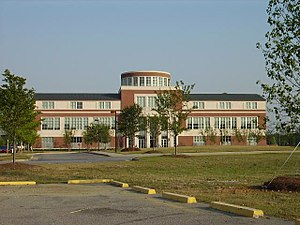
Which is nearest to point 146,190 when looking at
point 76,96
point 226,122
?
point 76,96

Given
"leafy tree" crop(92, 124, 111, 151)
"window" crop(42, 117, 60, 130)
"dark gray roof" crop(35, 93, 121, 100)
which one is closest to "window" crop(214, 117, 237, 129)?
"dark gray roof" crop(35, 93, 121, 100)

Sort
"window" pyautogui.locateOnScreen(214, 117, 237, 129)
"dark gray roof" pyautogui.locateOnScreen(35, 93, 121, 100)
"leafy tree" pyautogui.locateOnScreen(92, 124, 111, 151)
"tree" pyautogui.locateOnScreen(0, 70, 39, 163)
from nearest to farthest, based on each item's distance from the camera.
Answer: "tree" pyautogui.locateOnScreen(0, 70, 39, 163) → "leafy tree" pyautogui.locateOnScreen(92, 124, 111, 151) → "dark gray roof" pyautogui.locateOnScreen(35, 93, 121, 100) → "window" pyautogui.locateOnScreen(214, 117, 237, 129)

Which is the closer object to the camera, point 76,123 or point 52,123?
point 52,123

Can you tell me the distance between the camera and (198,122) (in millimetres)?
102312

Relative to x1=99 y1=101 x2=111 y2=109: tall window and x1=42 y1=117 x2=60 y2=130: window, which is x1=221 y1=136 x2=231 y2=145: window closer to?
x1=99 y1=101 x2=111 y2=109: tall window

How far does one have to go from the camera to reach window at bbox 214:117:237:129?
336ft

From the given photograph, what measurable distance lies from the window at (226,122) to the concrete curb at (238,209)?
92.4 meters

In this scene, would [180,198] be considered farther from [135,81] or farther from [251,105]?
[251,105]

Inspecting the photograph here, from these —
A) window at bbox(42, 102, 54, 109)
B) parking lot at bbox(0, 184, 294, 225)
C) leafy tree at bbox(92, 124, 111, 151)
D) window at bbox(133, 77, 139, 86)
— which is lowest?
parking lot at bbox(0, 184, 294, 225)

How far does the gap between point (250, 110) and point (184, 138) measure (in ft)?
49.5

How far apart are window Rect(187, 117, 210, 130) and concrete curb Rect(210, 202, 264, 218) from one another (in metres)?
91.2

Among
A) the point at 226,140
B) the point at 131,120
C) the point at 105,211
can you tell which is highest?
the point at 131,120

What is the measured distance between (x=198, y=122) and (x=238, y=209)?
305 feet

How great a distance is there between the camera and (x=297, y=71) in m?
14.5
